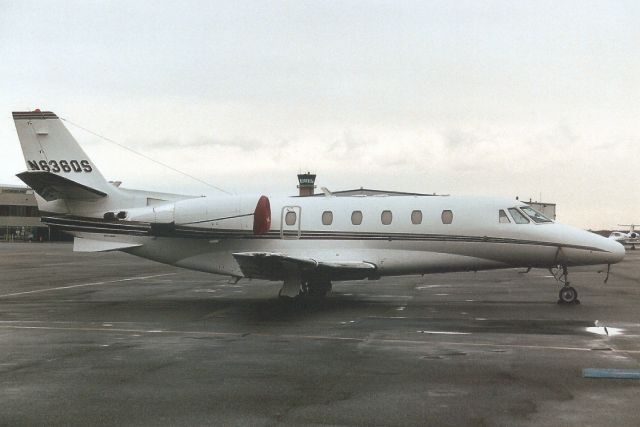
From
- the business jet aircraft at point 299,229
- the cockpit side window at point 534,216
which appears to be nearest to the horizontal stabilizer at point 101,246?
the business jet aircraft at point 299,229

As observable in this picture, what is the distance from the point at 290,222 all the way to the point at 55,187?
7377 mm

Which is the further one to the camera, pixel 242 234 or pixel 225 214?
pixel 242 234

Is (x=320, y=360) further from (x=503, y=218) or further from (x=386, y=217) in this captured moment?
(x=503, y=218)

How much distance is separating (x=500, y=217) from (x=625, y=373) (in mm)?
10553

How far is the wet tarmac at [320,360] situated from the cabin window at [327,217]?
2.50m

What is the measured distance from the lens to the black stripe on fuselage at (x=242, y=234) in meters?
20.0

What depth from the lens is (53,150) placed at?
2239 centimetres

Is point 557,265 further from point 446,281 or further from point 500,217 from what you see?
point 446,281

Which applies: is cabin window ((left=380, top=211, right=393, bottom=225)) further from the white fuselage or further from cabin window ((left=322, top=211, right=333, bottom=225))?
cabin window ((left=322, top=211, right=333, bottom=225))

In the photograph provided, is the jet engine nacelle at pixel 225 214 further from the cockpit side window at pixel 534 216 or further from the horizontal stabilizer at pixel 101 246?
the cockpit side window at pixel 534 216

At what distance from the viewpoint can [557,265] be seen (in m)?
20.2

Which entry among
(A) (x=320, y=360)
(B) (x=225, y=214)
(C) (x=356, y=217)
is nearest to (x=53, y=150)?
(B) (x=225, y=214)

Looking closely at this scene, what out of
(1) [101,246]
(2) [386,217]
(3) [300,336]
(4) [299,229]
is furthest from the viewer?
(1) [101,246]

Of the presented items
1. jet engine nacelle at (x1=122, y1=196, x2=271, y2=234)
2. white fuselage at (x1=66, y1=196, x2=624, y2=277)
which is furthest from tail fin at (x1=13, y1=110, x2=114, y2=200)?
jet engine nacelle at (x1=122, y1=196, x2=271, y2=234)
